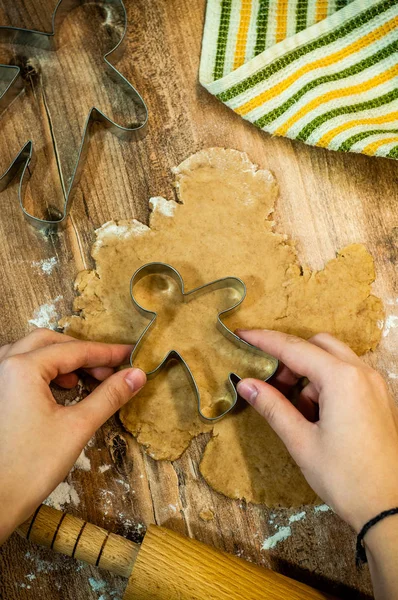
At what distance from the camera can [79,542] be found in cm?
116

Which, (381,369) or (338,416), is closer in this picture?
(338,416)

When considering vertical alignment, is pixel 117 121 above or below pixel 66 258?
above

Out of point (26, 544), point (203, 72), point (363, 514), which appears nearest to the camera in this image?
point (363, 514)

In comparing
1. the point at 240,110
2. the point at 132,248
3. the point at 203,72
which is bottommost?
the point at 132,248

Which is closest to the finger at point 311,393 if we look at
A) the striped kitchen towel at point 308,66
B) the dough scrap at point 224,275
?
the dough scrap at point 224,275

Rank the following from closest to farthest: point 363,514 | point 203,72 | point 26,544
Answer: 1. point 363,514
2. point 26,544
3. point 203,72

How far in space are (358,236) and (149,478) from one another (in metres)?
0.80

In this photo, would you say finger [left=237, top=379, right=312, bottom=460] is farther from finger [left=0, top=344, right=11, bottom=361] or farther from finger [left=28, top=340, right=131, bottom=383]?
finger [left=0, top=344, right=11, bottom=361]

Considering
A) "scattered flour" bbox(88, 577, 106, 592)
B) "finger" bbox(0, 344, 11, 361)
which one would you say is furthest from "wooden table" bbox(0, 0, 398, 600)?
"finger" bbox(0, 344, 11, 361)

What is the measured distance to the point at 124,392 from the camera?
1.15 meters

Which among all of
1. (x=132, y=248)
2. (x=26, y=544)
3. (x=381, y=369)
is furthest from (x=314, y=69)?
(x=26, y=544)

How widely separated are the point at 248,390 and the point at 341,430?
209mm

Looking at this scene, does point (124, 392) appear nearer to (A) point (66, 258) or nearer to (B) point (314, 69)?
(A) point (66, 258)

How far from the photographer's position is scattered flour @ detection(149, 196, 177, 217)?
Answer: 1371 millimetres
